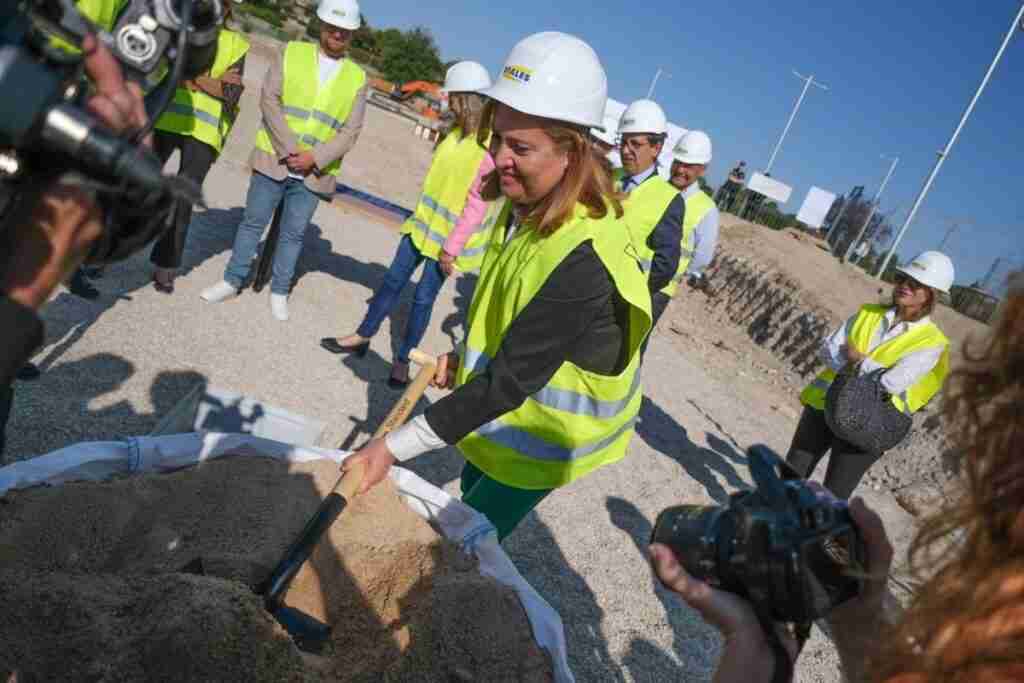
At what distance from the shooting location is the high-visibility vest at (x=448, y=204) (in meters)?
4.73

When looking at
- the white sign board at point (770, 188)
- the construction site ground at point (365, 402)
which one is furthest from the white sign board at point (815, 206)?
the construction site ground at point (365, 402)

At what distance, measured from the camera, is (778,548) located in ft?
3.78

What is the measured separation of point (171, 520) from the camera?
91.4 inches

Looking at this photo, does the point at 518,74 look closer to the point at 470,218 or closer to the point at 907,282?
the point at 470,218

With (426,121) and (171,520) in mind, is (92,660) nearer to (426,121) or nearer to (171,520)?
(171,520)

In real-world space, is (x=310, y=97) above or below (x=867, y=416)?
above

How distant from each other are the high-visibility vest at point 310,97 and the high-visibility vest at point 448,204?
0.79 m

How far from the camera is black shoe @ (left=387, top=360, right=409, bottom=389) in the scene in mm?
4902

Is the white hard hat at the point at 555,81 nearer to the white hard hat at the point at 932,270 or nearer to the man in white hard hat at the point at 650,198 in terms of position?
the man in white hard hat at the point at 650,198

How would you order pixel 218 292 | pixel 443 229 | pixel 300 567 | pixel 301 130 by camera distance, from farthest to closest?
1. pixel 218 292
2. pixel 301 130
3. pixel 443 229
4. pixel 300 567

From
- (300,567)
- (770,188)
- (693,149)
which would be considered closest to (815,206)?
(770,188)

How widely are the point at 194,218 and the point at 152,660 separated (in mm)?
5715

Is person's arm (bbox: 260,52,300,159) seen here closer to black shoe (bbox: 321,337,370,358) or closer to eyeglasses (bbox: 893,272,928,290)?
black shoe (bbox: 321,337,370,358)

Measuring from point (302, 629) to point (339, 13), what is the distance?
13.7 ft
